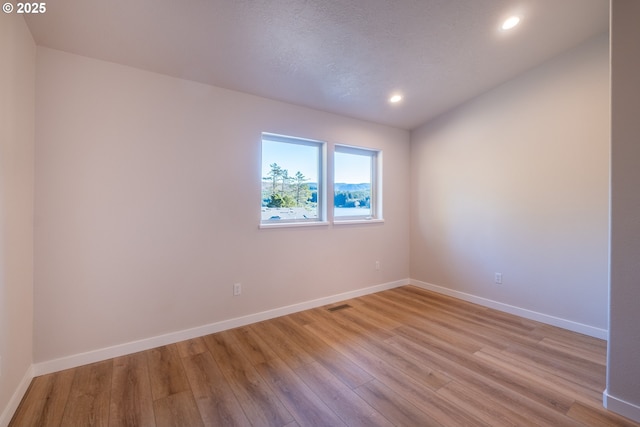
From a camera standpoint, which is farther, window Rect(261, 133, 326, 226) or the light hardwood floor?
window Rect(261, 133, 326, 226)

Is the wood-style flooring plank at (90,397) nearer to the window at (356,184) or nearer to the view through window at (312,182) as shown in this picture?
the view through window at (312,182)

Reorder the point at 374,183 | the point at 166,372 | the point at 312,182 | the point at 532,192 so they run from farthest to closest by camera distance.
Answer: the point at 374,183 → the point at 312,182 → the point at 532,192 → the point at 166,372

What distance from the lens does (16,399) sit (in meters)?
1.57

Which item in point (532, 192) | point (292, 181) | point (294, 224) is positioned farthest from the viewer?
point (292, 181)

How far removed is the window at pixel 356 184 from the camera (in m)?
3.54

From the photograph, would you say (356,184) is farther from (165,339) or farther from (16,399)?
(16,399)

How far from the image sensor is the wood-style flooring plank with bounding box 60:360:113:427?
149 centimetres

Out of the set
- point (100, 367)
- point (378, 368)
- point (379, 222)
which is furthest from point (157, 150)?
point (379, 222)

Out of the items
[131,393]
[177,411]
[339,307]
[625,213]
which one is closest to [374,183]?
[339,307]

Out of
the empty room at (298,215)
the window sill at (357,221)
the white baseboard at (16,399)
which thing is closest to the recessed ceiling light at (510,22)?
the empty room at (298,215)

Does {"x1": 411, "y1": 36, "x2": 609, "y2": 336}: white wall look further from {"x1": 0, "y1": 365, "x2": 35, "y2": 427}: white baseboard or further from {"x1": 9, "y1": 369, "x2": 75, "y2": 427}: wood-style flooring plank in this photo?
{"x1": 0, "y1": 365, "x2": 35, "y2": 427}: white baseboard

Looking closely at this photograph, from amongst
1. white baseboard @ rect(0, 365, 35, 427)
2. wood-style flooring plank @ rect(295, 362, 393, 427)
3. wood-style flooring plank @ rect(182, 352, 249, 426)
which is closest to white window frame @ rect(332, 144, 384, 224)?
wood-style flooring plank @ rect(295, 362, 393, 427)

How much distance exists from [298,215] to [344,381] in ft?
5.97

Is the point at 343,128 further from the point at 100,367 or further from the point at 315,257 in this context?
the point at 100,367
